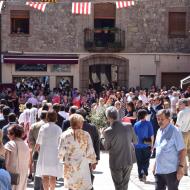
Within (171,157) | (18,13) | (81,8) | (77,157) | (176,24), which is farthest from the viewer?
(176,24)

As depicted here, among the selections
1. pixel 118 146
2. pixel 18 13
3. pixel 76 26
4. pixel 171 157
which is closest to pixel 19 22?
pixel 18 13

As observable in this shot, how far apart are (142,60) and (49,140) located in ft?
77.1

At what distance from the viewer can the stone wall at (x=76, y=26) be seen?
1309 inches

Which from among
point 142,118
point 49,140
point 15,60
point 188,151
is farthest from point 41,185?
point 15,60

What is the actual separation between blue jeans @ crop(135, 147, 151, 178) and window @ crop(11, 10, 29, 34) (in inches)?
834

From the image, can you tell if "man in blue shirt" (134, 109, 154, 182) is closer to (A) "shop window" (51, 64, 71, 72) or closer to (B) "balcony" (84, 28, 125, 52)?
(B) "balcony" (84, 28, 125, 52)

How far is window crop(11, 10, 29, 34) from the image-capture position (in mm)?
33188

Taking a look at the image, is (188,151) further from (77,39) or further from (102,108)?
(77,39)

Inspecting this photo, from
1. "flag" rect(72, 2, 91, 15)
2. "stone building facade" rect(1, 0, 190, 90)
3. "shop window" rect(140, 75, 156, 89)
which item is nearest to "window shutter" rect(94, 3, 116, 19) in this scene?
"stone building facade" rect(1, 0, 190, 90)

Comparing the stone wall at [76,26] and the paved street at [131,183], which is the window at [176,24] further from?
the paved street at [131,183]

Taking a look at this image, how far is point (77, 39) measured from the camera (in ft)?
109

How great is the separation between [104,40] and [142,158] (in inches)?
810

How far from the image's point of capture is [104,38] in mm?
33375

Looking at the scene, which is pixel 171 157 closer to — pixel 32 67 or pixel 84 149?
pixel 84 149
